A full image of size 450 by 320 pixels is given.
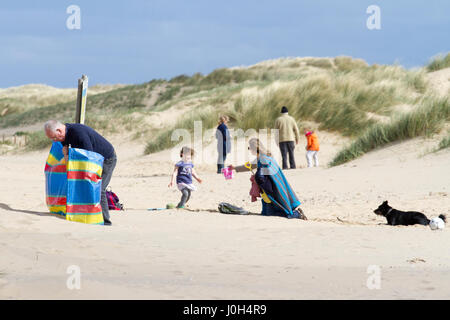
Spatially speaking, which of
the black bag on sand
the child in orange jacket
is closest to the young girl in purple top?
the black bag on sand

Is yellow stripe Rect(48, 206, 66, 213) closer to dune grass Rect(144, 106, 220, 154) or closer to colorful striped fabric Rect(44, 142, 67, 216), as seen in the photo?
colorful striped fabric Rect(44, 142, 67, 216)

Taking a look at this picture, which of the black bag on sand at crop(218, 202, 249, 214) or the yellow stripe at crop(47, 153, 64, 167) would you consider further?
the black bag on sand at crop(218, 202, 249, 214)

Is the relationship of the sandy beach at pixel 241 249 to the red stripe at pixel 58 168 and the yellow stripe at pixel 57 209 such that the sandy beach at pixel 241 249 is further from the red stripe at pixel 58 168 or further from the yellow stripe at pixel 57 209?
the red stripe at pixel 58 168

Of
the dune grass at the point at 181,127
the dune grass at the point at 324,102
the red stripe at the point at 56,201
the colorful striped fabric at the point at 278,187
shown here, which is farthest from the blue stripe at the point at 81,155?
the dune grass at the point at 181,127

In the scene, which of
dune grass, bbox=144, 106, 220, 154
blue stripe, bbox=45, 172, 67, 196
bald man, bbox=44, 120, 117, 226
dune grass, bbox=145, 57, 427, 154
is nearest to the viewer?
bald man, bbox=44, 120, 117, 226

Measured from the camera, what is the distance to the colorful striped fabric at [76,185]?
7750 millimetres

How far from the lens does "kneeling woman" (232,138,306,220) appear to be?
29.8 feet

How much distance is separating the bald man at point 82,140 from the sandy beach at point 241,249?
0.70 meters

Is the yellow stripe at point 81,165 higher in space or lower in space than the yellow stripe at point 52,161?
lower

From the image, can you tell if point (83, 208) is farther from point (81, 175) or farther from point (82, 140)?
point (82, 140)

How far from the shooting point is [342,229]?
8.14 metres

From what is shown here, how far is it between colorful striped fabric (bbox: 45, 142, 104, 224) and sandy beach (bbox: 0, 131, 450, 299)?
0.24 meters

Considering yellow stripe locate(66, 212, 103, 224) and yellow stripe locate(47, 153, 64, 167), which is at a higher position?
yellow stripe locate(47, 153, 64, 167)

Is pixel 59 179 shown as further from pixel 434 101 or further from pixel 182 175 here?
pixel 434 101
